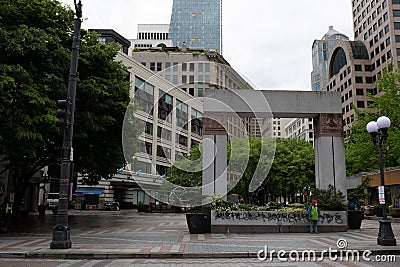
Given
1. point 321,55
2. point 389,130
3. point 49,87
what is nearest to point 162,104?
point 389,130

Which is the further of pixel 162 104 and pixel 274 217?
pixel 162 104

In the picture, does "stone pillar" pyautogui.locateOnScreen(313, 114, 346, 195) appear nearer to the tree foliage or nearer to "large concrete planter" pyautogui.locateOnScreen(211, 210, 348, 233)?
"large concrete planter" pyautogui.locateOnScreen(211, 210, 348, 233)

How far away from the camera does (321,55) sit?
556 feet

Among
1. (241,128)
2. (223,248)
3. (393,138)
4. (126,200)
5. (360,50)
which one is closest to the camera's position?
(223,248)

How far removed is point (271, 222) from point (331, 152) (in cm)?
544

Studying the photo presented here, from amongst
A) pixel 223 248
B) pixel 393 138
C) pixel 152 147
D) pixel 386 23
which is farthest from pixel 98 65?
pixel 386 23

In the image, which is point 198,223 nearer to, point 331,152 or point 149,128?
point 331,152

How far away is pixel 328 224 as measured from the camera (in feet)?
67.3

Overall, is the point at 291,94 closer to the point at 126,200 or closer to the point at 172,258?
the point at 172,258

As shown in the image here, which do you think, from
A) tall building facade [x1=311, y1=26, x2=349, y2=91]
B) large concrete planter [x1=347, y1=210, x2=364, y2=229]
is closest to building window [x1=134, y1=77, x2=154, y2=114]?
large concrete planter [x1=347, y1=210, x2=364, y2=229]

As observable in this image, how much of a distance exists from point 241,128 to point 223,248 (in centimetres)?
3961

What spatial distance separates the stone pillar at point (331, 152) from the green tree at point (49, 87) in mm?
11538

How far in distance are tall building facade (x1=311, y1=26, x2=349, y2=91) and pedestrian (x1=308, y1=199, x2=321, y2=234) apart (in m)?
142

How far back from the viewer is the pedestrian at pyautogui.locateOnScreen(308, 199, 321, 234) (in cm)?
1944
